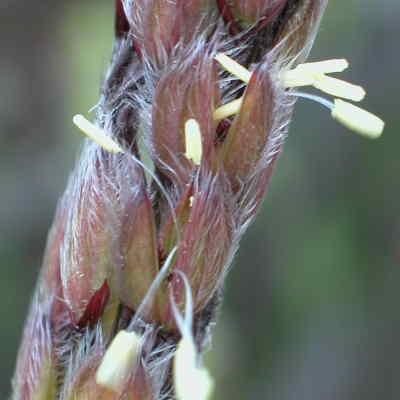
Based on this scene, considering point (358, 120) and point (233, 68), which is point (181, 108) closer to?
point (233, 68)

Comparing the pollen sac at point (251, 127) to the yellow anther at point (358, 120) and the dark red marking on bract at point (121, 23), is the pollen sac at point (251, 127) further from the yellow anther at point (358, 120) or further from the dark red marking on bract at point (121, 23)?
the dark red marking on bract at point (121, 23)

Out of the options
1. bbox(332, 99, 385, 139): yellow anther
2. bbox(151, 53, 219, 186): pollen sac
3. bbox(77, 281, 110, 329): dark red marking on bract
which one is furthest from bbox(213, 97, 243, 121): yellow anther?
bbox(77, 281, 110, 329): dark red marking on bract

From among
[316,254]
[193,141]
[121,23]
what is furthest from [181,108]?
[316,254]

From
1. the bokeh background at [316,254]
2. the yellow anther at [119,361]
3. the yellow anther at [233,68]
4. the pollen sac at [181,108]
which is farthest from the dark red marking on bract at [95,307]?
the bokeh background at [316,254]

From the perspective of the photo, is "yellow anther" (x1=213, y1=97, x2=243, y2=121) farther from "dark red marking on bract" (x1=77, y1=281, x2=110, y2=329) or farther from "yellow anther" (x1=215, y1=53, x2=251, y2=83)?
"dark red marking on bract" (x1=77, y1=281, x2=110, y2=329)

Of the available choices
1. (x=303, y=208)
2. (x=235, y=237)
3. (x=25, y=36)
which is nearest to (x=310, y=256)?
(x=303, y=208)
